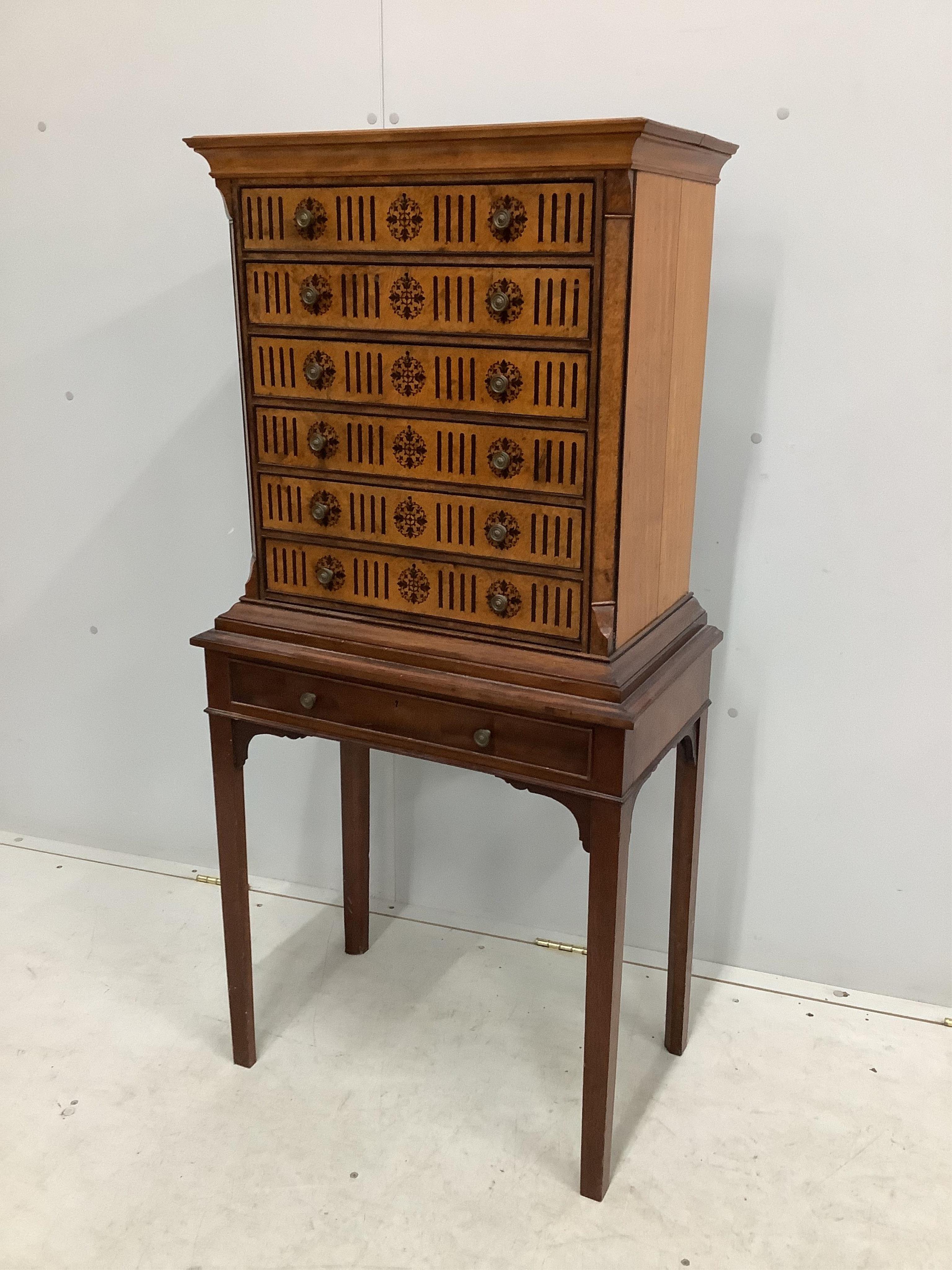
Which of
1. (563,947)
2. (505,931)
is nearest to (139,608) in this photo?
(505,931)

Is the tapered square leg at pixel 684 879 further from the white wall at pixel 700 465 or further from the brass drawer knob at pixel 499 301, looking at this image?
the brass drawer knob at pixel 499 301

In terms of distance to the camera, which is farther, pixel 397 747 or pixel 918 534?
pixel 918 534

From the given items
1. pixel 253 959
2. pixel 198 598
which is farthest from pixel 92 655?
pixel 253 959

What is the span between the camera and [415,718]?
1.89m

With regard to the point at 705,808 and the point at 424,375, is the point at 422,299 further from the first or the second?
the point at 705,808

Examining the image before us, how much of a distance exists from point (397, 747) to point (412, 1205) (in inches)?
29.4

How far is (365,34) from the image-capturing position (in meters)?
2.30

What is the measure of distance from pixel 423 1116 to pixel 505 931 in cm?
63

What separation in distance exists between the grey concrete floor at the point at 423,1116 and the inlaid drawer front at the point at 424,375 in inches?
49.8

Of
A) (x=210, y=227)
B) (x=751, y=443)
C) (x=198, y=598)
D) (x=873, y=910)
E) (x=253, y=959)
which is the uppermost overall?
(x=210, y=227)

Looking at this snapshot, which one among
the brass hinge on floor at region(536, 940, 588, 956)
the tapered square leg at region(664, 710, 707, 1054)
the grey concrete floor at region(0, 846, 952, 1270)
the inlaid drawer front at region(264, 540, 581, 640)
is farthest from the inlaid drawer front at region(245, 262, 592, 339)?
the brass hinge on floor at region(536, 940, 588, 956)

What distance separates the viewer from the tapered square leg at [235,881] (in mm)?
2107

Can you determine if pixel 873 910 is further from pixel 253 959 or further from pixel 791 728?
pixel 253 959

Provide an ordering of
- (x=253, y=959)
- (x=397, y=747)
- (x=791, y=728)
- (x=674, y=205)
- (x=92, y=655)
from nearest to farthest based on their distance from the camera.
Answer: (x=674, y=205)
(x=397, y=747)
(x=791, y=728)
(x=253, y=959)
(x=92, y=655)
